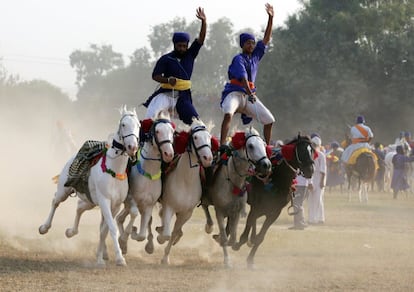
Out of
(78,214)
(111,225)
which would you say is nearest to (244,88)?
(111,225)

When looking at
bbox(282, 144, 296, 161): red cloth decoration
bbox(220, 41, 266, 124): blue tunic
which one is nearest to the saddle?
bbox(220, 41, 266, 124): blue tunic

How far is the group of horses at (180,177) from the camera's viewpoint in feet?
43.3

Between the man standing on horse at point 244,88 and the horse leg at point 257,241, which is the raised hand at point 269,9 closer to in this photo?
the man standing on horse at point 244,88

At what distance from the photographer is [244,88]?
14.3 metres

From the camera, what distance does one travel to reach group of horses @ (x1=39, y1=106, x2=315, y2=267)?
43.3ft

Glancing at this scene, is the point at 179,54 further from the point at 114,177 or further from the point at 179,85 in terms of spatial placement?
Answer: the point at 114,177

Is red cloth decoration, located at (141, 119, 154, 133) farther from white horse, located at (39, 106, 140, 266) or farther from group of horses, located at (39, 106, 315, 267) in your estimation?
white horse, located at (39, 106, 140, 266)

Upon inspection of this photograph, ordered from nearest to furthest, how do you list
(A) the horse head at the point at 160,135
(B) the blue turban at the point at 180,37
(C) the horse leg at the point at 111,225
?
(A) the horse head at the point at 160,135, (C) the horse leg at the point at 111,225, (B) the blue turban at the point at 180,37

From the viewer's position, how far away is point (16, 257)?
→ 14.6 m

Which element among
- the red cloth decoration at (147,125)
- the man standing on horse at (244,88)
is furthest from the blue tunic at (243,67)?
the red cloth decoration at (147,125)

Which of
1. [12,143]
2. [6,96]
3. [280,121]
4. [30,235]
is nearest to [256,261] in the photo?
[30,235]

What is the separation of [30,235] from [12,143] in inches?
1572

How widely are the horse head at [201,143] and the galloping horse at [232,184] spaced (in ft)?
2.41

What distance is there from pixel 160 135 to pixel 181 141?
573 millimetres
